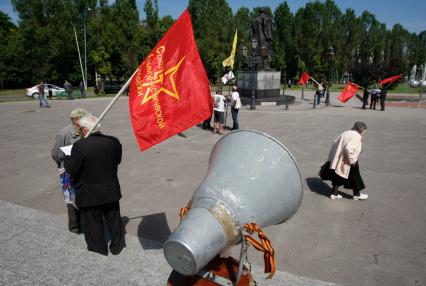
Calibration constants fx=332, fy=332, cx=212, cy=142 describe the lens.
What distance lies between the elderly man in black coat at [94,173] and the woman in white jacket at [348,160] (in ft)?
12.4

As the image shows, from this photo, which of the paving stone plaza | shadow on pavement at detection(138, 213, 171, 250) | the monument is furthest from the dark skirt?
the monument

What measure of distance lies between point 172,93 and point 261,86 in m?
19.1

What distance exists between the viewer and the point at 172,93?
347 centimetres

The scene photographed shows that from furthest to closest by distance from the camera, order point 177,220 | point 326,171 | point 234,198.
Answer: point 326,171 < point 177,220 < point 234,198

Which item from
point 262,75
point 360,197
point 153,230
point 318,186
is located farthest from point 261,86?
point 153,230

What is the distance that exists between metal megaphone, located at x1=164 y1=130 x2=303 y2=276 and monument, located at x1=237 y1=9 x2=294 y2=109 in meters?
18.9

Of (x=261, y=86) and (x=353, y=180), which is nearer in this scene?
(x=353, y=180)

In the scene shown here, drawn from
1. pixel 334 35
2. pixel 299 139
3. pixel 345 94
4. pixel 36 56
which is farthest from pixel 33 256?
pixel 334 35

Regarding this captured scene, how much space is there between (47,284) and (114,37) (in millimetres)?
36333

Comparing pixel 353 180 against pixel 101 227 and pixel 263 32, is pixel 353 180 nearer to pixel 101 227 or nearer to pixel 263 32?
pixel 101 227

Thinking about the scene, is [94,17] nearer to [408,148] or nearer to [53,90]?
[53,90]

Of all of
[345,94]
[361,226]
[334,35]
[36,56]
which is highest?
[334,35]

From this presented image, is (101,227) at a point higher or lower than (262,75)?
lower

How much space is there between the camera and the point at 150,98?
3.49 meters
